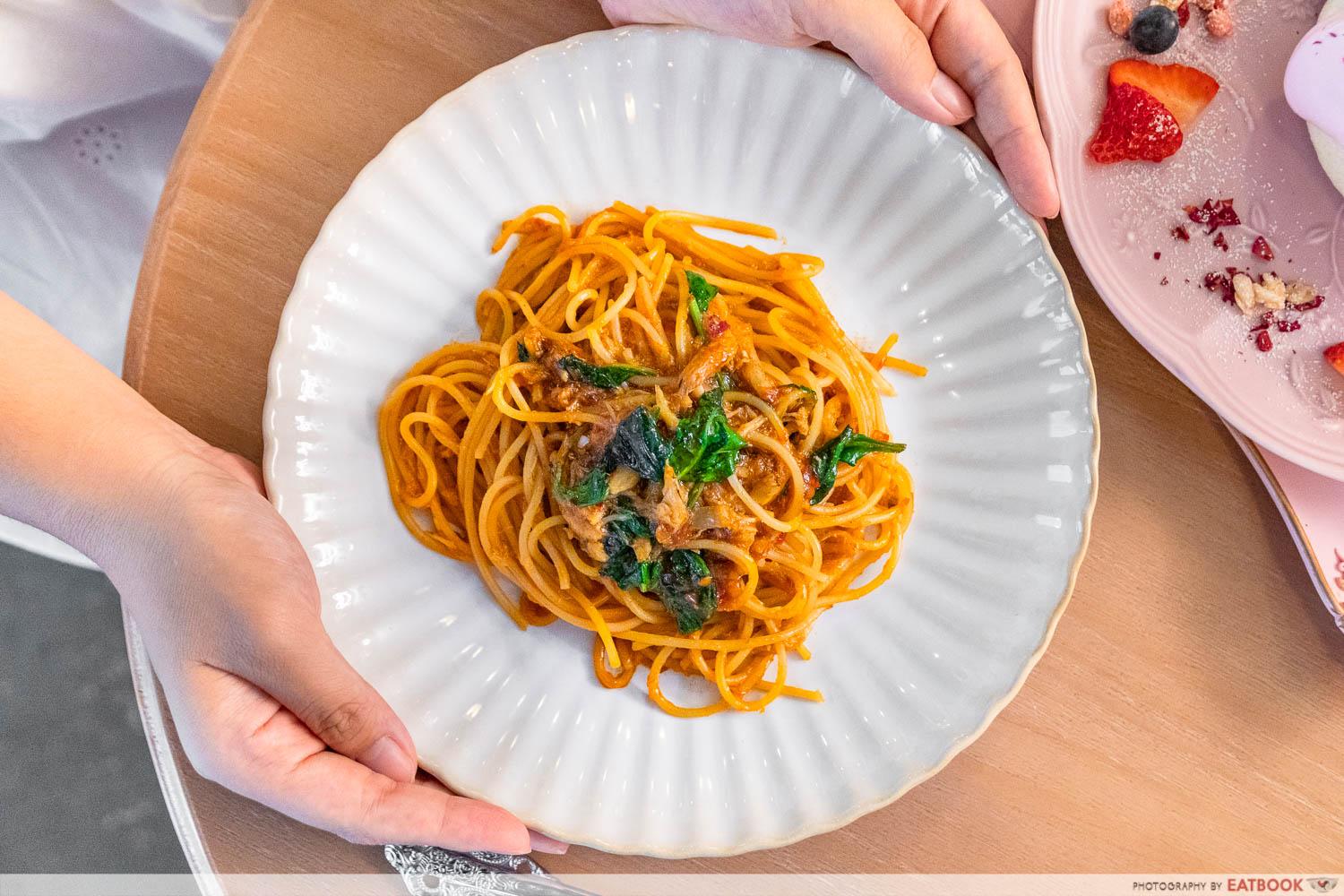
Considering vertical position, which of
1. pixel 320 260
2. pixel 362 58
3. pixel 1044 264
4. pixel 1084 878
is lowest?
pixel 1084 878

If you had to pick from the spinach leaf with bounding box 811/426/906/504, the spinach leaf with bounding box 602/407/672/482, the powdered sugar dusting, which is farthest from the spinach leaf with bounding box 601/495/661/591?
the powdered sugar dusting

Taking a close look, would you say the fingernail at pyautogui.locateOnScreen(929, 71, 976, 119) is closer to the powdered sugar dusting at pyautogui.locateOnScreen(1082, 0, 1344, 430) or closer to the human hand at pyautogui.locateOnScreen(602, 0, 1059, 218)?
the human hand at pyautogui.locateOnScreen(602, 0, 1059, 218)

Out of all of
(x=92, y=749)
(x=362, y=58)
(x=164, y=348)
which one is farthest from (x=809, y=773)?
(x=92, y=749)

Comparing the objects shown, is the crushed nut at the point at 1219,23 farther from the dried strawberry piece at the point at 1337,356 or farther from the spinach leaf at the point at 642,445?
the spinach leaf at the point at 642,445

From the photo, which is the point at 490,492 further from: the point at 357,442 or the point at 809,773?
the point at 809,773

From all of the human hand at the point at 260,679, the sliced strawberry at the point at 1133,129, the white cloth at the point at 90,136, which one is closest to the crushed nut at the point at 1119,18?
the sliced strawberry at the point at 1133,129
